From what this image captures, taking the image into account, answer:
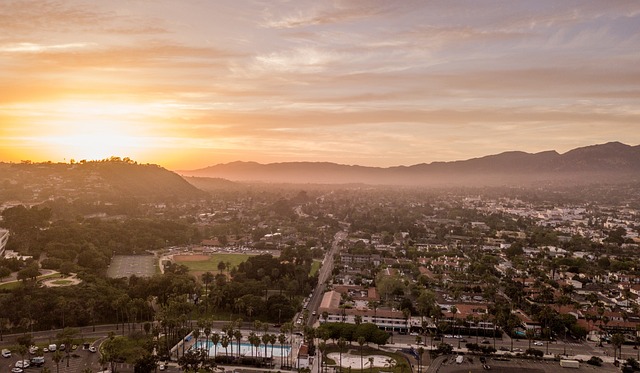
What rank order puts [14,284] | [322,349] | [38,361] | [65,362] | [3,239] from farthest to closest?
[3,239] < [14,284] < [322,349] < [65,362] < [38,361]

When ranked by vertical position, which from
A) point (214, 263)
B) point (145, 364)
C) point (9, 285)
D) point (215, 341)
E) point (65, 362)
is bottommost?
point (65, 362)

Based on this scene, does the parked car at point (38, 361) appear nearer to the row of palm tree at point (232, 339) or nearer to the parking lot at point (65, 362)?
the parking lot at point (65, 362)

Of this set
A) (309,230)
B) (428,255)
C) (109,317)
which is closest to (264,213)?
(309,230)

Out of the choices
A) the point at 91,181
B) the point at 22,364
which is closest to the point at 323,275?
the point at 22,364

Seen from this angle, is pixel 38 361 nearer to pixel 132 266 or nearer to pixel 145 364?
pixel 145 364

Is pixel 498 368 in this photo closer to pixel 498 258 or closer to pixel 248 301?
pixel 248 301

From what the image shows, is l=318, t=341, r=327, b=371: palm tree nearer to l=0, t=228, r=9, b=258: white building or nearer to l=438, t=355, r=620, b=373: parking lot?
l=438, t=355, r=620, b=373: parking lot
